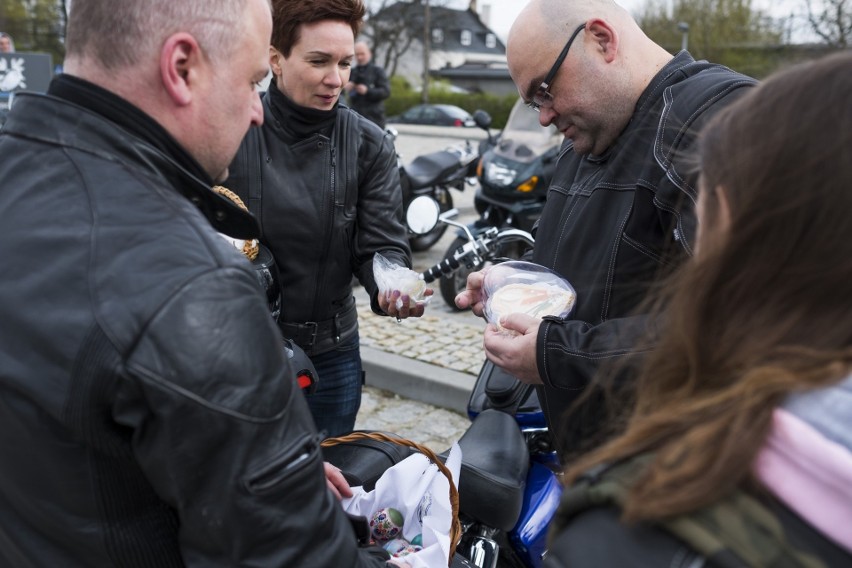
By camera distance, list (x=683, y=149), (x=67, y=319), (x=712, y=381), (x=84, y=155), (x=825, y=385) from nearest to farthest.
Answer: (x=825, y=385)
(x=712, y=381)
(x=67, y=319)
(x=84, y=155)
(x=683, y=149)

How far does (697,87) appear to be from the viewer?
6.17 ft

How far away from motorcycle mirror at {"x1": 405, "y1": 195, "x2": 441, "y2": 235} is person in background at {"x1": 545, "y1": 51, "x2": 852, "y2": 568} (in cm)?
217

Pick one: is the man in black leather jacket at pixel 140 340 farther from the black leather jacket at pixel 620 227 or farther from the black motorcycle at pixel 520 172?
the black motorcycle at pixel 520 172

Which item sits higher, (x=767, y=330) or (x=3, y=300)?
(x=767, y=330)

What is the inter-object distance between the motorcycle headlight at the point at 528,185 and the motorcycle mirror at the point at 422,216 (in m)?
3.93

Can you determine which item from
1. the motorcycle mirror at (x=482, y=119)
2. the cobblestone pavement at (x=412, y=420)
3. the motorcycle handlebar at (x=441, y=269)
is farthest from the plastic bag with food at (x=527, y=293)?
the motorcycle mirror at (x=482, y=119)

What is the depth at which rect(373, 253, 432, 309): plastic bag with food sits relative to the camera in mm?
2557

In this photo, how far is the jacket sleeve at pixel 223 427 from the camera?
108 centimetres

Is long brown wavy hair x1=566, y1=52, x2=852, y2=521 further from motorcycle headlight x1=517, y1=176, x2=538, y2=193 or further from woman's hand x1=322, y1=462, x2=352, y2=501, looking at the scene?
motorcycle headlight x1=517, y1=176, x2=538, y2=193

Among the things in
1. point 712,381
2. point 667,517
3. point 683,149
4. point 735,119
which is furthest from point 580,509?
point 683,149

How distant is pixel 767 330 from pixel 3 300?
41.0 inches

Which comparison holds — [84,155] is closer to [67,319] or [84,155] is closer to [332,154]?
[67,319]

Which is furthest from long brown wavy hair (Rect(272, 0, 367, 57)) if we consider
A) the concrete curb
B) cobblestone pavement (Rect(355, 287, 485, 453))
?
the concrete curb

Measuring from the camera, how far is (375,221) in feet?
9.02
